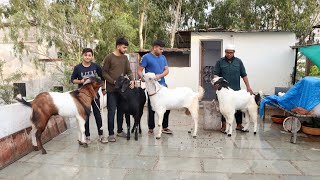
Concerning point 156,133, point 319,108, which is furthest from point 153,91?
point 319,108

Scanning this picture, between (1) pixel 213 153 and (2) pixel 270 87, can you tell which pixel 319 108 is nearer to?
(1) pixel 213 153

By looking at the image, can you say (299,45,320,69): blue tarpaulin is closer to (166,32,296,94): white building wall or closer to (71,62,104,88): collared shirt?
(166,32,296,94): white building wall

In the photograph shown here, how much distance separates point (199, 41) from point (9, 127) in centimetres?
734

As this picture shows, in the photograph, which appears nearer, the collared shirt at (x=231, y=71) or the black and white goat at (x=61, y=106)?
the black and white goat at (x=61, y=106)

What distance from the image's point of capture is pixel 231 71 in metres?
5.96

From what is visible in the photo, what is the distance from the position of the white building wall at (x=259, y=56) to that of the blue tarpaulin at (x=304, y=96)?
4991 mm

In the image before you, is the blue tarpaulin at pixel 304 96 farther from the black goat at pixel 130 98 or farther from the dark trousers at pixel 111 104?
the dark trousers at pixel 111 104

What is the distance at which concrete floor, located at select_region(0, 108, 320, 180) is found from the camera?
158 inches

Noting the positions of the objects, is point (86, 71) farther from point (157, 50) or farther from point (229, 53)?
point (229, 53)

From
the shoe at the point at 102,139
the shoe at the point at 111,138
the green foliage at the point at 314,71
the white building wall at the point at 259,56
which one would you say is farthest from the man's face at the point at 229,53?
the green foliage at the point at 314,71

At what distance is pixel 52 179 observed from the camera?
3.87 m

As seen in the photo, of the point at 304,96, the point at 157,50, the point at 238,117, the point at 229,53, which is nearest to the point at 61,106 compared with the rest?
the point at 157,50

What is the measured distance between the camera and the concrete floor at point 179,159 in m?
4.01

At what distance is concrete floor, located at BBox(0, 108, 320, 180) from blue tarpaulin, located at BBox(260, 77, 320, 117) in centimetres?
68
